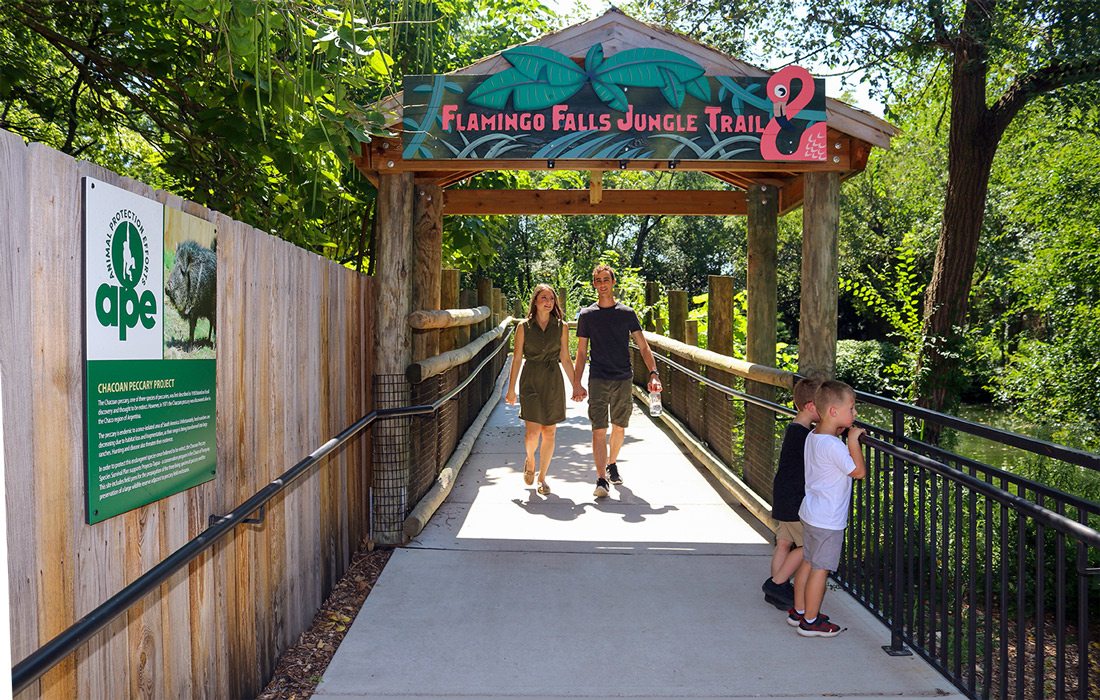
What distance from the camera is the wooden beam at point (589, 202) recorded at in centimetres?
807

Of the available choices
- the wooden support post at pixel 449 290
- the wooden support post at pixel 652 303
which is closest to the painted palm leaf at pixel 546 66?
the wooden support post at pixel 449 290

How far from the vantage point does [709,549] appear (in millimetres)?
5680

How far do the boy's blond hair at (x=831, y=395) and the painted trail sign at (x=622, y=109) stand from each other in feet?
6.30

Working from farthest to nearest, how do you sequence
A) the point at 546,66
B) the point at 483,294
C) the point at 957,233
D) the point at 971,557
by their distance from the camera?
1. the point at 483,294
2. the point at 957,233
3. the point at 546,66
4. the point at 971,557

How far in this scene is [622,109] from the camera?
5.37 m

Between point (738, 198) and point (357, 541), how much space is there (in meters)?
4.59

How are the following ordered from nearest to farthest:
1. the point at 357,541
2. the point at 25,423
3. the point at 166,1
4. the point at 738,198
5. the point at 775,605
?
the point at 25,423 → the point at 775,605 → the point at 166,1 → the point at 357,541 → the point at 738,198

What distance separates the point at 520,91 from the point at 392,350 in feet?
5.85

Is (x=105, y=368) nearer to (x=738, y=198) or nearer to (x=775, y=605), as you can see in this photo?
(x=775, y=605)

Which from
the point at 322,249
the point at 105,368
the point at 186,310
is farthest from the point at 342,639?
the point at 322,249

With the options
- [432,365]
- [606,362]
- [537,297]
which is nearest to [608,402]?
[606,362]

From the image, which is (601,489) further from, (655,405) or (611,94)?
(611,94)

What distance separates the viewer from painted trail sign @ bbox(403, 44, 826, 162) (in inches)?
211

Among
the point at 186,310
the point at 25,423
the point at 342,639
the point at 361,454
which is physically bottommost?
the point at 342,639
